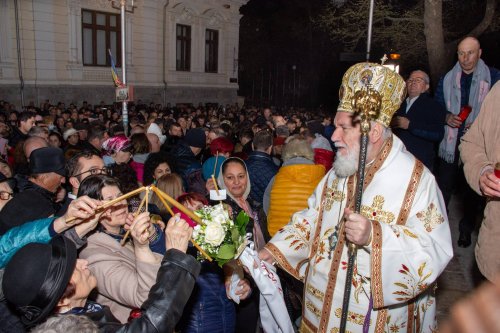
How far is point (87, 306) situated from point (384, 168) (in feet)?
6.87

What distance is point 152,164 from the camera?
19.0ft

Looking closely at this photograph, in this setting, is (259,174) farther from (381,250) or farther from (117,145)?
(381,250)

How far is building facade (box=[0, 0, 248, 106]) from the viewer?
20.6 meters

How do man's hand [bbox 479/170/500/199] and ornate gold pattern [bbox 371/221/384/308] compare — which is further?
ornate gold pattern [bbox 371/221/384/308]

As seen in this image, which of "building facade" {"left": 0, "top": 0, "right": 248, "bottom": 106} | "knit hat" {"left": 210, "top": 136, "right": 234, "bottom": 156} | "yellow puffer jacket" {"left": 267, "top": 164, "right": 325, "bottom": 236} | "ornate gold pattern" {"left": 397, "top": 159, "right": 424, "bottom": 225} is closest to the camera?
"ornate gold pattern" {"left": 397, "top": 159, "right": 424, "bottom": 225}

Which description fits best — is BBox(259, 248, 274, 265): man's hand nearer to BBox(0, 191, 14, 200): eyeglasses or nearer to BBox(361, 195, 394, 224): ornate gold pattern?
BBox(361, 195, 394, 224): ornate gold pattern

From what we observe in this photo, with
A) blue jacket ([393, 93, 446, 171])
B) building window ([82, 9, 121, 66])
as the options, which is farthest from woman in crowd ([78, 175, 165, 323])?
building window ([82, 9, 121, 66])

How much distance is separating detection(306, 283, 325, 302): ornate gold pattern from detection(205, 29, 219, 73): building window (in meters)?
27.8

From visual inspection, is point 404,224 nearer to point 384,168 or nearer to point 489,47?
point 384,168

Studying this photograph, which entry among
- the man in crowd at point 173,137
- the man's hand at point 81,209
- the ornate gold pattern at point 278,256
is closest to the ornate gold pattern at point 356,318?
the ornate gold pattern at point 278,256

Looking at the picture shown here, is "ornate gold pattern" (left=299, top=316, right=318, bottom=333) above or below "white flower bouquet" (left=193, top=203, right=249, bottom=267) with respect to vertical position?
below

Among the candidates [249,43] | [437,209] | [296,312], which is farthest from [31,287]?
[249,43]

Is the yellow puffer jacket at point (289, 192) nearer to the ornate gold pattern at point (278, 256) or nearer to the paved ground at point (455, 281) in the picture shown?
the ornate gold pattern at point (278, 256)

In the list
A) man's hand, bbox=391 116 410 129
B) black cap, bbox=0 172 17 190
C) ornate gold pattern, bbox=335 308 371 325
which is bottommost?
ornate gold pattern, bbox=335 308 371 325
